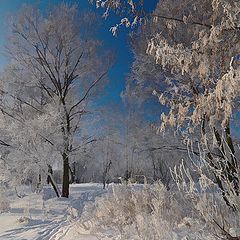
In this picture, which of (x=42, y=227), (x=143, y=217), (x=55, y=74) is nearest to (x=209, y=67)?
(x=143, y=217)

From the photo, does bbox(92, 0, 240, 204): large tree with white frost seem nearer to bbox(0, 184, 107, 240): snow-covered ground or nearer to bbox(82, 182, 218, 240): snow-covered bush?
bbox(82, 182, 218, 240): snow-covered bush

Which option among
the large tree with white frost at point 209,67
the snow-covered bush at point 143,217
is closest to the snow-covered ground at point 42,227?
the snow-covered bush at point 143,217

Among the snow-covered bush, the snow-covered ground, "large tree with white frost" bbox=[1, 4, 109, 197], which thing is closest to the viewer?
the snow-covered bush

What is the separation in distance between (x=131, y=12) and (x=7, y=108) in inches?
427

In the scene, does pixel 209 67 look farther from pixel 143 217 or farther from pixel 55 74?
pixel 55 74

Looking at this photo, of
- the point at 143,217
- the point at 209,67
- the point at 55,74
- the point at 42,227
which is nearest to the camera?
the point at 143,217

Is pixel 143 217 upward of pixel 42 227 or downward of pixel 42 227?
upward

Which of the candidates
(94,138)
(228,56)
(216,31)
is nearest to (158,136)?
(94,138)

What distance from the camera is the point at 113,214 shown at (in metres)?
6.30

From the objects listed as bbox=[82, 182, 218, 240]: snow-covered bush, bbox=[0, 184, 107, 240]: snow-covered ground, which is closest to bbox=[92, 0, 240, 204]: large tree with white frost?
bbox=[82, 182, 218, 240]: snow-covered bush

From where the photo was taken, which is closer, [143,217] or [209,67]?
[143,217]

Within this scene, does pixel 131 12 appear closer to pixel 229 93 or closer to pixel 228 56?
pixel 228 56

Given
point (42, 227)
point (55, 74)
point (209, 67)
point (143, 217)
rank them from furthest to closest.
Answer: point (55, 74) → point (42, 227) → point (209, 67) → point (143, 217)

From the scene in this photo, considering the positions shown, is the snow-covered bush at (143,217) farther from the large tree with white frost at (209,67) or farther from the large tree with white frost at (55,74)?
the large tree with white frost at (55,74)
